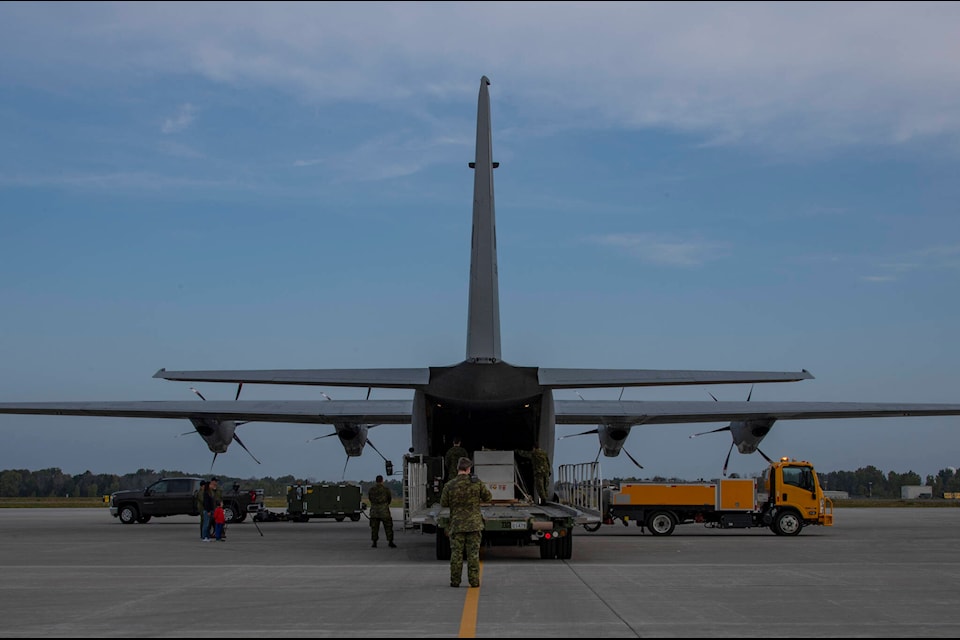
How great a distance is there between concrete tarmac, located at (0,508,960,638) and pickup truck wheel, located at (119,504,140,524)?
11.2 m

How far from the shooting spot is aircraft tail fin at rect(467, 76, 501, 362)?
18.1 m

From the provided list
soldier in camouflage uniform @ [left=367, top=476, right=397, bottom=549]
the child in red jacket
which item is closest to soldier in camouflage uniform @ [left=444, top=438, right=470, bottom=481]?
soldier in camouflage uniform @ [left=367, top=476, right=397, bottom=549]

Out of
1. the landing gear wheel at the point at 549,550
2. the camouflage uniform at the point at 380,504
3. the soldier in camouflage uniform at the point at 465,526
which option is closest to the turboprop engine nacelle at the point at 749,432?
the camouflage uniform at the point at 380,504

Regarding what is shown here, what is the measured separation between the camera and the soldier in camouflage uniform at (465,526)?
13.0 metres

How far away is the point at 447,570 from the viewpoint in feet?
51.0

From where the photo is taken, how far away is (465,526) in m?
13.1

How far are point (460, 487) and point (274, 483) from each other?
94840 mm

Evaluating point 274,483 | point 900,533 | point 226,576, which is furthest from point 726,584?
point 274,483

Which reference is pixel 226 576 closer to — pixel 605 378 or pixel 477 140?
pixel 605 378

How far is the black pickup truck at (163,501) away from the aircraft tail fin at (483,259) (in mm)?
17140

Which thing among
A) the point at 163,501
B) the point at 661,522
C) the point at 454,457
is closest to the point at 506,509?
the point at 454,457

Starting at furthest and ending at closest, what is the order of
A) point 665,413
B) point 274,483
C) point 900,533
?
point 274,483 < point 665,413 < point 900,533

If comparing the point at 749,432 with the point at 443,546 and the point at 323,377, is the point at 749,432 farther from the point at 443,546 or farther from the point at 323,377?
the point at 323,377

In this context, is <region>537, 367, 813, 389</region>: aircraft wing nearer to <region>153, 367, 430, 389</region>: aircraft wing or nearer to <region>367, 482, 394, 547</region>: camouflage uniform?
<region>153, 367, 430, 389</region>: aircraft wing
